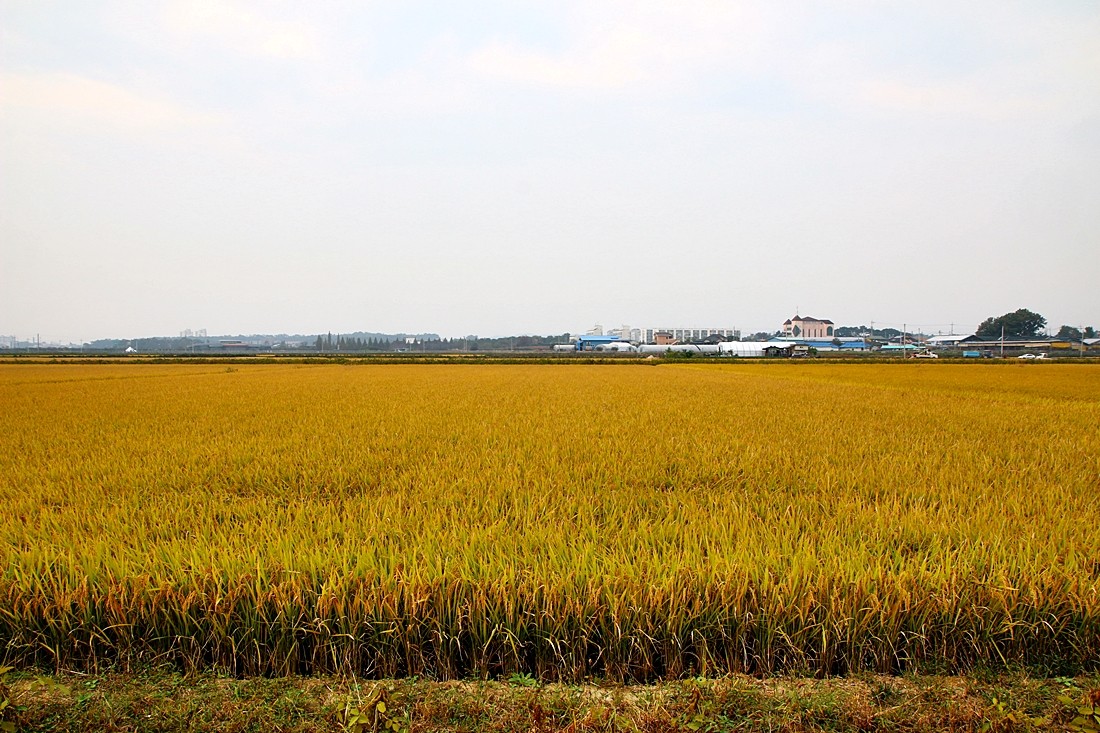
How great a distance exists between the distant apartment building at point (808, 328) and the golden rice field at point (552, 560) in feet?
447

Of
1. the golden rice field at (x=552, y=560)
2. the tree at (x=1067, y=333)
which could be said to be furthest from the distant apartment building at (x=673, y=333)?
the golden rice field at (x=552, y=560)

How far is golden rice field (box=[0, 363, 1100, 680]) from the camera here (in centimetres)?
224

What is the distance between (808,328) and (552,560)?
143840mm

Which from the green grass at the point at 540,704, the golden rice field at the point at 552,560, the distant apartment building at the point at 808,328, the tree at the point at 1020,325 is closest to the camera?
the green grass at the point at 540,704

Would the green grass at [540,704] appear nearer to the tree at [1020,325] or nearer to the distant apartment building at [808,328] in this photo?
the tree at [1020,325]

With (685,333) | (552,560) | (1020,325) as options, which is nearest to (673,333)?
(685,333)

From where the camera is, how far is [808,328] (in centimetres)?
13162

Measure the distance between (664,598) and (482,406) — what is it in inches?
366

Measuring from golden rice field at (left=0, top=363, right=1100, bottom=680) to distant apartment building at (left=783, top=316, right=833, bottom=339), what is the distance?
136m

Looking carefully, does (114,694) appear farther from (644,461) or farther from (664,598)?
(644,461)

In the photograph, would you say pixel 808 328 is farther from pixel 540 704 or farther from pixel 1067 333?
pixel 540 704

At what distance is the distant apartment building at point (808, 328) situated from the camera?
130375mm

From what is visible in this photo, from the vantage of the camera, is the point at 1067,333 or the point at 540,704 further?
the point at 1067,333

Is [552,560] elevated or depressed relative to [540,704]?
elevated
